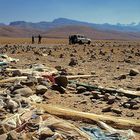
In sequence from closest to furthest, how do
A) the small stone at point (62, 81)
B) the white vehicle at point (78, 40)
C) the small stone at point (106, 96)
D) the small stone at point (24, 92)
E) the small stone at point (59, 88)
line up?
the small stone at point (24, 92)
the small stone at point (106, 96)
the small stone at point (59, 88)
the small stone at point (62, 81)
the white vehicle at point (78, 40)

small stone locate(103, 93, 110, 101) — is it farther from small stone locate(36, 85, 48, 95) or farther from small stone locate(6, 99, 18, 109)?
small stone locate(6, 99, 18, 109)

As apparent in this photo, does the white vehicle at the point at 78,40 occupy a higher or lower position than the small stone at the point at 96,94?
lower

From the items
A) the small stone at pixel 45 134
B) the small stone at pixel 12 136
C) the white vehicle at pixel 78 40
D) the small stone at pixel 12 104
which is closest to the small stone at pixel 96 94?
the small stone at pixel 12 104

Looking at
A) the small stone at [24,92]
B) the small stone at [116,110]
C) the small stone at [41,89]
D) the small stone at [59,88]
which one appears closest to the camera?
the small stone at [116,110]

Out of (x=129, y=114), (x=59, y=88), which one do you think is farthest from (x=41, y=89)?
(x=129, y=114)

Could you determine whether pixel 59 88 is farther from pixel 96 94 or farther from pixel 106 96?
pixel 106 96

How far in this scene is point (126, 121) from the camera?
7922 mm

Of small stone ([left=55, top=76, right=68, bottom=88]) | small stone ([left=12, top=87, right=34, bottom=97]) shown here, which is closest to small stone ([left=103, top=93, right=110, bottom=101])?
small stone ([left=55, top=76, right=68, bottom=88])

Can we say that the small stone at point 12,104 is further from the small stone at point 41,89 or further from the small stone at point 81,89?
the small stone at point 81,89

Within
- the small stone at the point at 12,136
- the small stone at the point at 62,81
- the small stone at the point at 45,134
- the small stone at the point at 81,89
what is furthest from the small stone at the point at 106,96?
the small stone at the point at 12,136

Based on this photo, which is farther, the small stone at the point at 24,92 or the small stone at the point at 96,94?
the small stone at the point at 96,94

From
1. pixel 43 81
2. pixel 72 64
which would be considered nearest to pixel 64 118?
pixel 43 81

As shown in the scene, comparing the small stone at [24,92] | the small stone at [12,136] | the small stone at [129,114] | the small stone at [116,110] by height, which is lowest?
the small stone at [129,114]

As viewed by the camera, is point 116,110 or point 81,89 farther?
point 81,89
